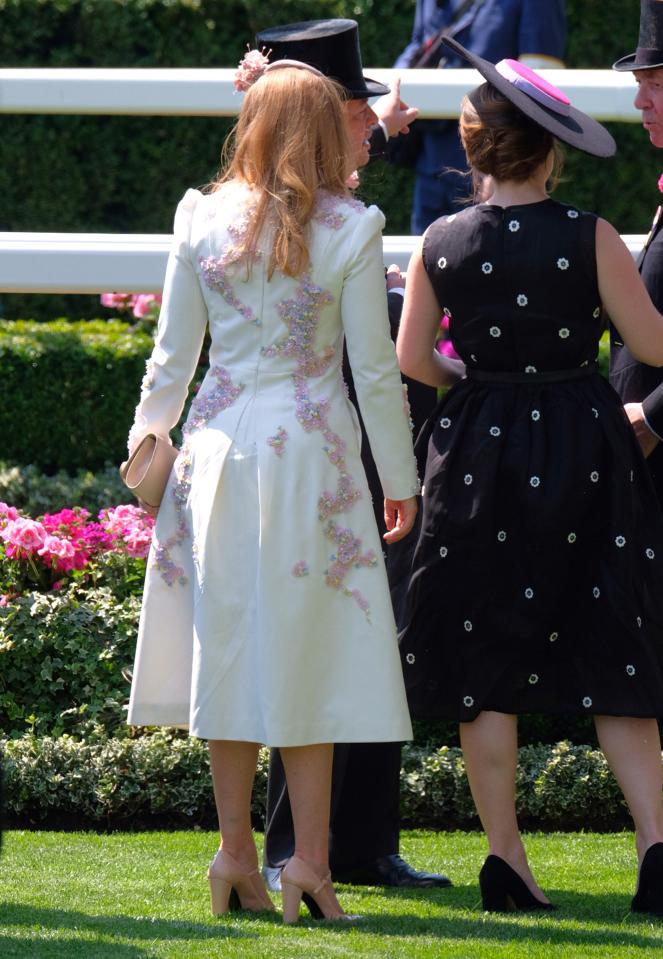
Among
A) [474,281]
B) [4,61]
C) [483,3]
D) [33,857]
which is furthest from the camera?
[4,61]

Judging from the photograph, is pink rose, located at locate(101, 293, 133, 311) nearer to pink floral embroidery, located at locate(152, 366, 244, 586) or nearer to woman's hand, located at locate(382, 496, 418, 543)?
pink floral embroidery, located at locate(152, 366, 244, 586)

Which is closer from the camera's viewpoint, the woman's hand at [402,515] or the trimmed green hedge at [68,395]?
the woman's hand at [402,515]

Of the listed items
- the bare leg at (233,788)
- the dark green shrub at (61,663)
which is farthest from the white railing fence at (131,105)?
the bare leg at (233,788)

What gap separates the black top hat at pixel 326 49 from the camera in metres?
4.00

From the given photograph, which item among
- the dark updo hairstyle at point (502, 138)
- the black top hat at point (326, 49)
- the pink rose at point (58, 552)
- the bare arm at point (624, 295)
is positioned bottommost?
the pink rose at point (58, 552)

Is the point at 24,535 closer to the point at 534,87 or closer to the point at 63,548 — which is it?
the point at 63,548

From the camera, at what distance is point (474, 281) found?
12.1 feet

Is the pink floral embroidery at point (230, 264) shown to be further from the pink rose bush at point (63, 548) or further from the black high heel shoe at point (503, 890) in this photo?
the pink rose bush at point (63, 548)

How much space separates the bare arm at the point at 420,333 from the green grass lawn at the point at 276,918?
47.4 inches

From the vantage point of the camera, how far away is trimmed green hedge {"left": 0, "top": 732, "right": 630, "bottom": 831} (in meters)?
4.89

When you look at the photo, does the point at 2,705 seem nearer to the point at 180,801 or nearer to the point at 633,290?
the point at 180,801

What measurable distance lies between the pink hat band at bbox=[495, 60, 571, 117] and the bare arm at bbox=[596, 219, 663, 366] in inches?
11.3

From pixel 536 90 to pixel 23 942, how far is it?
6.82 feet

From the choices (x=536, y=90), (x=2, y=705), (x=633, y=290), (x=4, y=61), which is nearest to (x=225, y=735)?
(x=633, y=290)
